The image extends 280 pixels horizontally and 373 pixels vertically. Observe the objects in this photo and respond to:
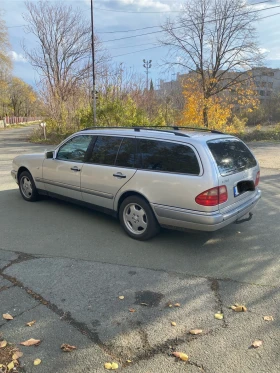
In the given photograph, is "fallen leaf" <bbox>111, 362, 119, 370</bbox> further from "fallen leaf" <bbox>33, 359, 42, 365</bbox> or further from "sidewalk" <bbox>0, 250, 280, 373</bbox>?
"fallen leaf" <bbox>33, 359, 42, 365</bbox>

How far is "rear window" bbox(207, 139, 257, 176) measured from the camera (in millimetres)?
3799

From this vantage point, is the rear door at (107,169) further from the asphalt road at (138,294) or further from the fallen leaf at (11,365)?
the fallen leaf at (11,365)

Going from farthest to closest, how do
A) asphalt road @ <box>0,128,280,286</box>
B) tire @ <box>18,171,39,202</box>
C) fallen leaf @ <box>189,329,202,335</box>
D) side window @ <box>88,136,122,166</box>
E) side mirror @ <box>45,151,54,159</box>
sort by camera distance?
tire @ <box>18,171,39,202</box>, side mirror @ <box>45,151,54,159</box>, side window @ <box>88,136,122,166</box>, asphalt road @ <box>0,128,280,286</box>, fallen leaf @ <box>189,329,202,335</box>

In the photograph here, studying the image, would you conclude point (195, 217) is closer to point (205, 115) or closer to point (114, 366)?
point (114, 366)

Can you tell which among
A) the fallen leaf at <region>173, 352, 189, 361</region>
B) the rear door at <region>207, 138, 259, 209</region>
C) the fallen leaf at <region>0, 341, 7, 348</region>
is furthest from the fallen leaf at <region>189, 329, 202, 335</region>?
the rear door at <region>207, 138, 259, 209</region>

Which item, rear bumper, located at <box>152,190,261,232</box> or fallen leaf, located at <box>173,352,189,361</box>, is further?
rear bumper, located at <box>152,190,261,232</box>

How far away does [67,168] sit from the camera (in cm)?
516

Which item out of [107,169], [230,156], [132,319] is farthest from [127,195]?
[132,319]

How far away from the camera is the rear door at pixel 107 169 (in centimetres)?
434

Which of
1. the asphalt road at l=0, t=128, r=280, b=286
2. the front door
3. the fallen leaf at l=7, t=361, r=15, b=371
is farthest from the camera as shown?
the front door

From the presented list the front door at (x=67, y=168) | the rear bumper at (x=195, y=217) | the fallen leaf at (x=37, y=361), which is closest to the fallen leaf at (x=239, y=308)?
the rear bumper at (x=195, y=217)

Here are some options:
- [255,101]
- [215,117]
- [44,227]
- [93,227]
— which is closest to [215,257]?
[93,227]

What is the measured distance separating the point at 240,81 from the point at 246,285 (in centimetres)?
2243

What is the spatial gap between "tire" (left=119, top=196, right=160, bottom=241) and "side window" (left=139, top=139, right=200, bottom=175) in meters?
0.54
